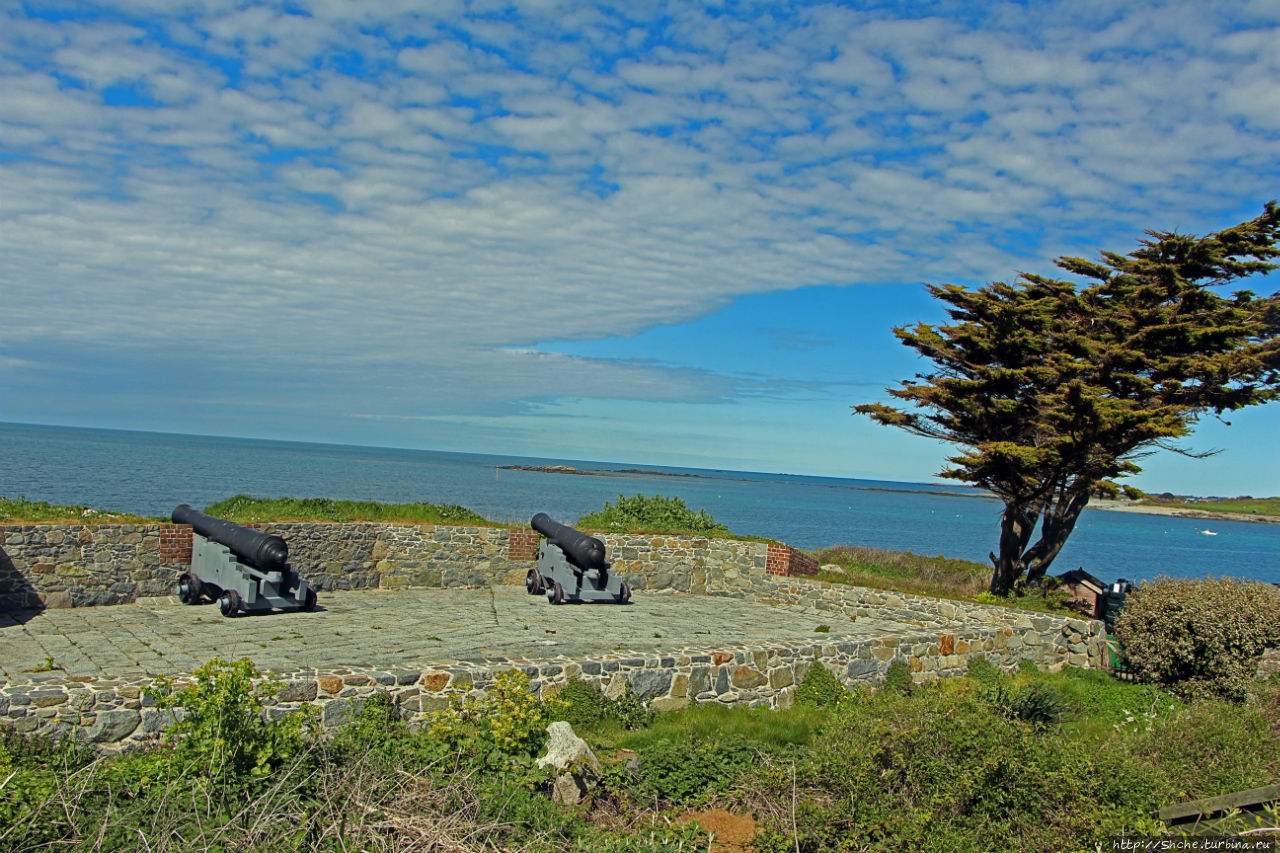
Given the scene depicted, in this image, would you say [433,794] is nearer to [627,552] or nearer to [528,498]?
[627,552]

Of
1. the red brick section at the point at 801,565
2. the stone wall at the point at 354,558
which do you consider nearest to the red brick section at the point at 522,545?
the stone wall at the point at 354,558

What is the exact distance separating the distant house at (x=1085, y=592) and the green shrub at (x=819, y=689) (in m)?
7.14

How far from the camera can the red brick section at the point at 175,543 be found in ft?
39.1

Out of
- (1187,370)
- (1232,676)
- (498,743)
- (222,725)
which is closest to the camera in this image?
(222,725)

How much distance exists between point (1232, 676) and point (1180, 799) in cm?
581

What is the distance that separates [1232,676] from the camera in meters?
10.8

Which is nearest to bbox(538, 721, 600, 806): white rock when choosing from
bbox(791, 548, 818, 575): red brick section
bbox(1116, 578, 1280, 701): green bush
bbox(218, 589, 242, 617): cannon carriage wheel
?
bbox(218, 589, 242, 617): cannon carriage wheel

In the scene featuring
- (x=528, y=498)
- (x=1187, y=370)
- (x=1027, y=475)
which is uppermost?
(x=1187, y=370)

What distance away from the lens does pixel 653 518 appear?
1817 centimetres

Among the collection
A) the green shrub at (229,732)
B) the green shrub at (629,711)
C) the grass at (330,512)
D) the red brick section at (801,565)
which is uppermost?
the grass at (330,512)

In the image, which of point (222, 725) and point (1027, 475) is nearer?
point (222, 725)

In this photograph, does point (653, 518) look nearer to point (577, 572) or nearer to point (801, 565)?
point (801, 565)

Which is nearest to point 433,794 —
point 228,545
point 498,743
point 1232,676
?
point 498,743

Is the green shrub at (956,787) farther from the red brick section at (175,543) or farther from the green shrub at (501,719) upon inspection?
the red brick section at (175,543)
